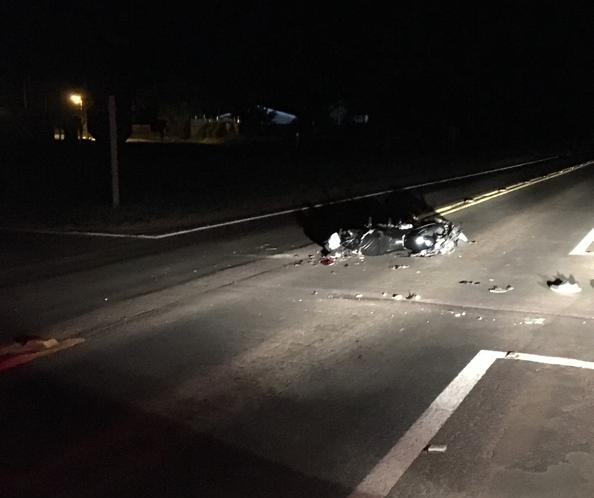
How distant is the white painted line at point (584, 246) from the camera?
44.0 feet

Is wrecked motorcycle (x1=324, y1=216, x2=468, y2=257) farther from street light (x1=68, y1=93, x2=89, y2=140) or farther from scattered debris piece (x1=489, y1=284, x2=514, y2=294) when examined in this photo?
street light (x1=68, y1=93, x2=89, y2=140)

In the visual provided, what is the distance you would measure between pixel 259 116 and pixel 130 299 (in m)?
63.0

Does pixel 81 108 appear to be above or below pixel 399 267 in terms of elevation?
above

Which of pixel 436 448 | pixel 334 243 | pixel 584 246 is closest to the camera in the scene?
pixel 436 448

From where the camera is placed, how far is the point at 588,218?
18.2 metres

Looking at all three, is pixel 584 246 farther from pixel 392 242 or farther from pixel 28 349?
pixel 28 349

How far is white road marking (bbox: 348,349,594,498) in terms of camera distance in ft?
16.7

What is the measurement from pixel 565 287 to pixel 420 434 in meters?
5.43

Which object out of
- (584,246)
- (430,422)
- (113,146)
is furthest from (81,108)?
(430,422)

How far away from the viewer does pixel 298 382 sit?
275 inches

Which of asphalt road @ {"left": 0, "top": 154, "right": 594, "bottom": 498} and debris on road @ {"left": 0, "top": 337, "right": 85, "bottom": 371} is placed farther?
debris on road @ {"left": 0, "top": 337, "right": 85, "bottom": 371}

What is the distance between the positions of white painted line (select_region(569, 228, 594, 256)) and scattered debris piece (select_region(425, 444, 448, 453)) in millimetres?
8501

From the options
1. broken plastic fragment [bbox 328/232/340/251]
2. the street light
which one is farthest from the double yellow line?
the street light

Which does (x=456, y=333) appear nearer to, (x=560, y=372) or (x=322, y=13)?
(x=560, y=372)
